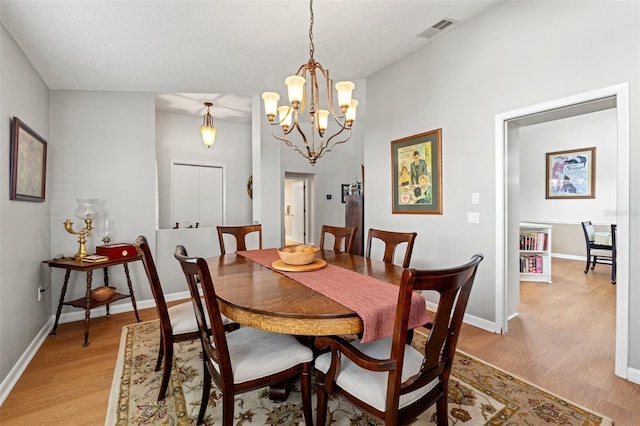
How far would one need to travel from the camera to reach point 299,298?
144 centimetres

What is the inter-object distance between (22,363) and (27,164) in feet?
5.01

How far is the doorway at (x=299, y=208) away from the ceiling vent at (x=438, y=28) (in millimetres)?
4274

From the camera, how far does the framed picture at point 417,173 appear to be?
318 cm

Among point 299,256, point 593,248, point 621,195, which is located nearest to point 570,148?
point 593,248

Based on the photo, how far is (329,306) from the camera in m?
1.33

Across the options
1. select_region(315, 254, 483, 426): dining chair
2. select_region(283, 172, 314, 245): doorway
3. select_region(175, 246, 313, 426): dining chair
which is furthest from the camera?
select_region(283, 172, 314, 245): doorway

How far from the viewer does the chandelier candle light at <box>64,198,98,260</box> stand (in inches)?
120

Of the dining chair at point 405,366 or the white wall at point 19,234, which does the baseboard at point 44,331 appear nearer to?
the white wall at point 19,234

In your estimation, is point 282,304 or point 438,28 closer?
point 282,304

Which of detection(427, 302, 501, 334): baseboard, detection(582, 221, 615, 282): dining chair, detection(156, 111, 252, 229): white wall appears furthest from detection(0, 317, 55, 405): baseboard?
detection(582, 221, 615, 282): dining chair

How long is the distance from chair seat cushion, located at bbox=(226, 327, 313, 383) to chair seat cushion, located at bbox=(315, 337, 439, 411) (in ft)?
0.42

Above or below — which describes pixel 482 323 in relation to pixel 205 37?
below

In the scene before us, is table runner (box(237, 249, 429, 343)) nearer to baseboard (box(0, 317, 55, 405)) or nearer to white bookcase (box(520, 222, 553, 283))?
baseboard (box(0, 317, 55, 405))

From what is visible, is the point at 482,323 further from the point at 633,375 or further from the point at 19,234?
the point at 19,234
